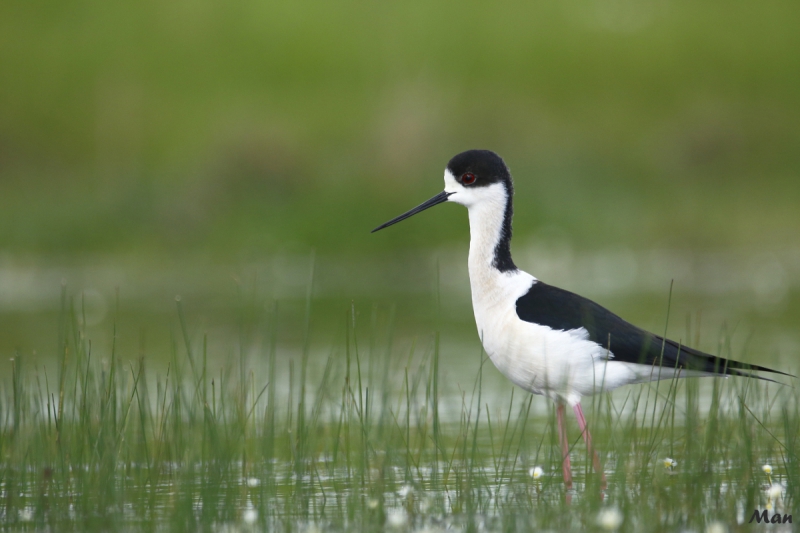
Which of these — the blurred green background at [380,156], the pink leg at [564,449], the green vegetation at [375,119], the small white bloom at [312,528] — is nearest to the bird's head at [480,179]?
the pink leg at [564,449]

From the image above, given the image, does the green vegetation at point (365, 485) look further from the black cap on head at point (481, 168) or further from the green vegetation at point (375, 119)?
the green vegetation at point (375, 119)

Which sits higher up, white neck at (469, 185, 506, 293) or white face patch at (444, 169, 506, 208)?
white face patch at (444, 169, 506, 208)

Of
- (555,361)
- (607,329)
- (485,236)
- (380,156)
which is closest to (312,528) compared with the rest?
(555,361)

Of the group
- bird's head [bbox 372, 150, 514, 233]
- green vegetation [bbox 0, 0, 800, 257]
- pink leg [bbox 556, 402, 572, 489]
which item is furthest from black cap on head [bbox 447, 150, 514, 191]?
green vegetation [bbox 0, 0, 800, 257]

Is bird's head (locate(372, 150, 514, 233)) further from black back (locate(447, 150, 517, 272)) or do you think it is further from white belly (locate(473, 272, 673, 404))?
white belly (locate(473, 272, 673, 404))

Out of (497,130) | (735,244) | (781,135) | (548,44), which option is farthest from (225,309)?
(548,44)

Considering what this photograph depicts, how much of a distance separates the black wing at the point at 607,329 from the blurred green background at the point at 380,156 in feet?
11.9

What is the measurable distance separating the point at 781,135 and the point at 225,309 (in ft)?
52.6

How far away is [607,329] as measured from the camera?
17.2ft

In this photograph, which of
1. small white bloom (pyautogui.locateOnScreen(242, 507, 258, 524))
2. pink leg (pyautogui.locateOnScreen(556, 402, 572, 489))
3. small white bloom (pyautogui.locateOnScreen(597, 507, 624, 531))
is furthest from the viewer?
pink leg (pyautogui.locateOnScreen(556, 402, 572, 489))

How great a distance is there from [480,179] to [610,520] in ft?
8.32

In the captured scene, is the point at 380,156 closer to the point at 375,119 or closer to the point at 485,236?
the point at 375,119

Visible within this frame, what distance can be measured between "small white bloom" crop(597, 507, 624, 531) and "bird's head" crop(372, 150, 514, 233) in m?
2.32

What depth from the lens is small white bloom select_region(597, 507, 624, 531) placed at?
3551mm
